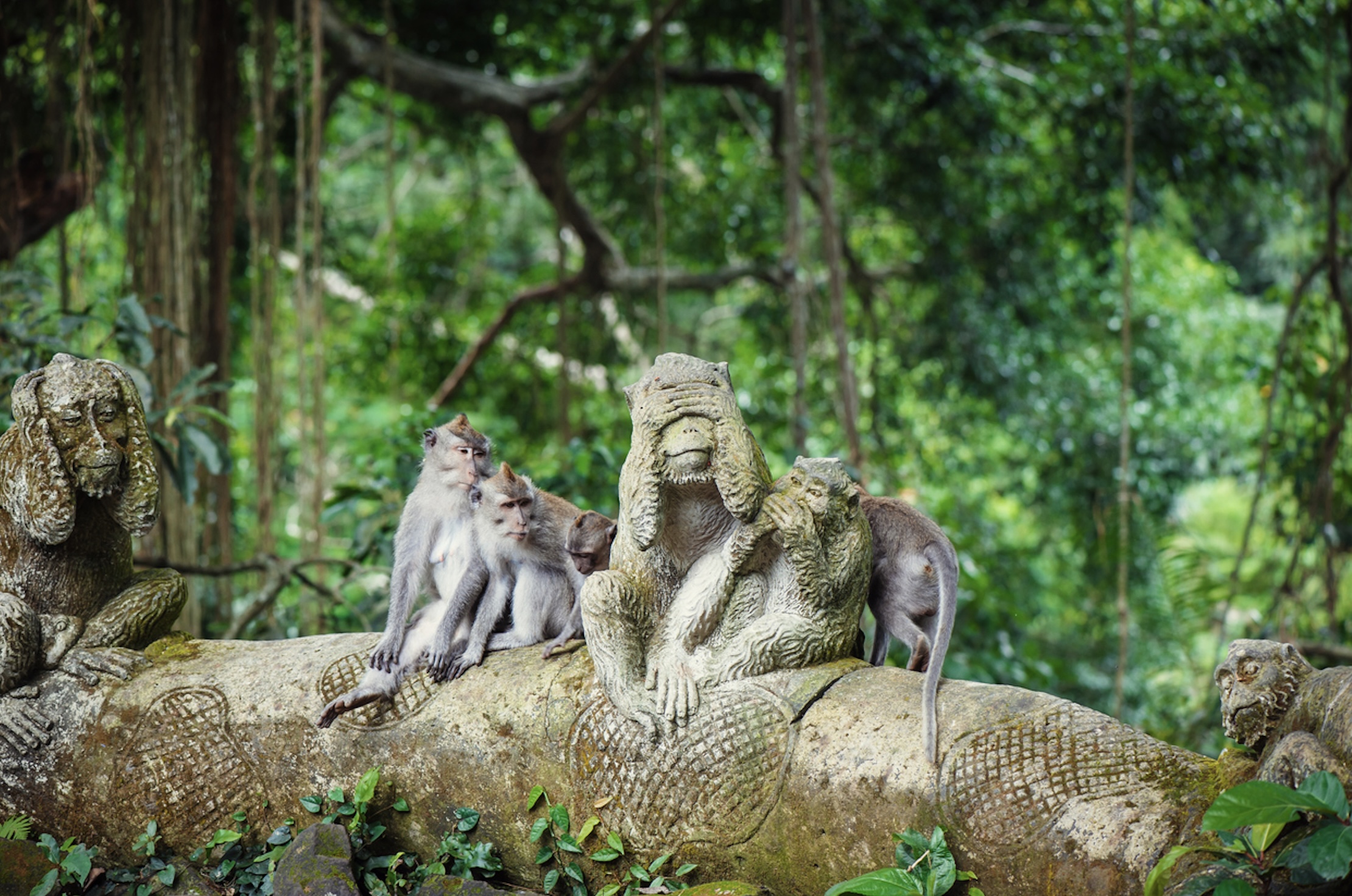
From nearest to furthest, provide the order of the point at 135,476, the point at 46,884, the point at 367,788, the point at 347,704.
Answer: the point at 46,884
the point at 367,788
the point at 347,704
the point at 135,476

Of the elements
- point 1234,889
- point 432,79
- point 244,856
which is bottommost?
point 244,856

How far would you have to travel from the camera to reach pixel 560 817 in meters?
2.98

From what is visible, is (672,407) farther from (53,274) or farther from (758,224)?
(53,274)

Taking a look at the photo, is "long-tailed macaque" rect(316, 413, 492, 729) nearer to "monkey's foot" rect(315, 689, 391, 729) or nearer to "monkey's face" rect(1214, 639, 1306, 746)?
"monkey's foot" rect(315, 689, 391, 729)

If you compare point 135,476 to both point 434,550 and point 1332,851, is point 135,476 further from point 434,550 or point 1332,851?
point 1332,851

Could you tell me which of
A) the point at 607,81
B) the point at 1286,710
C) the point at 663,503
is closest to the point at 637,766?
the point at 663,503

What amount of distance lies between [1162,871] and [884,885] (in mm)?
557

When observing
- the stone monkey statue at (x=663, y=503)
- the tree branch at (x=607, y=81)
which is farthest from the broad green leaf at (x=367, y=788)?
the tree branch at (x=607, y=81)

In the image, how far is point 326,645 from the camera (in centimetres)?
351

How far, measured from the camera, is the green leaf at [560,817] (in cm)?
298

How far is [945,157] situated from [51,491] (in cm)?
670

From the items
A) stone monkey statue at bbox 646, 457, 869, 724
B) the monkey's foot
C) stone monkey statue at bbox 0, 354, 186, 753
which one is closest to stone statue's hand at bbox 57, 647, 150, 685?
stone monkey statue at bbox 0, 354, 186, 753

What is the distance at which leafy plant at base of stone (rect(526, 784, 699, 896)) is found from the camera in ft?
9.41

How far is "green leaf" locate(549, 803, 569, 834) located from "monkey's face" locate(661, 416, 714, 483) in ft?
2.85
